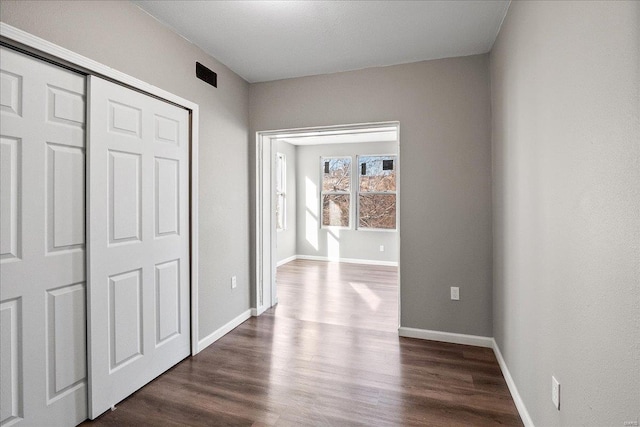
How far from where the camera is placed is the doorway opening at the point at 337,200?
6664mm

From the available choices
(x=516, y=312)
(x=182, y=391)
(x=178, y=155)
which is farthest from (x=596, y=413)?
(x=178, y=155)

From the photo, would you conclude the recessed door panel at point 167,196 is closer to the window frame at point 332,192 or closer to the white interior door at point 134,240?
the white interior door at point 134,240

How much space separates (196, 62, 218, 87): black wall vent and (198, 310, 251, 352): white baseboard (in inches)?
89.1

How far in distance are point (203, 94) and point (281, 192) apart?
416 centimetres

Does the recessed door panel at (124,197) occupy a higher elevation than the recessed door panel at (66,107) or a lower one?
lower

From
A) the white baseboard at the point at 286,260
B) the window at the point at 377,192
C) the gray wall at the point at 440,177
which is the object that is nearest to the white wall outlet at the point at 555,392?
the gray wall at the point at 440,177

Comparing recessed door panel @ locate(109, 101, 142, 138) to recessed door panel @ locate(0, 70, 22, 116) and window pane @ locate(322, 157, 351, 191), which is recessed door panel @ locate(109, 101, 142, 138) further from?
window pane @ locate(322, 157, 351, 191)

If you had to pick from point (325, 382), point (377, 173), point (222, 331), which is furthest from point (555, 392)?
point (377, 173)

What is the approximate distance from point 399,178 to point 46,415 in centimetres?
292

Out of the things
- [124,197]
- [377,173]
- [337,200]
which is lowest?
[124,197]

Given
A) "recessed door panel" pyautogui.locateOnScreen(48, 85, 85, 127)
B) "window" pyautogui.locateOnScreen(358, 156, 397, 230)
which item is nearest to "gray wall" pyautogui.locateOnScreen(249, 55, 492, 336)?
"recessed door panel" pyautogui.locateOnScreen(48, 85, 85, 127)

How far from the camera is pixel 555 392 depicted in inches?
55.6

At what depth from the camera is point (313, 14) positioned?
225cm

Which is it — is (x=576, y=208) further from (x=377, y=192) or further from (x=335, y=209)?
(x=335, y=209)
